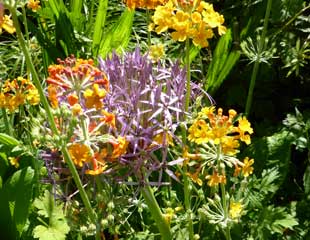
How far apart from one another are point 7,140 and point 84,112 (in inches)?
30.4

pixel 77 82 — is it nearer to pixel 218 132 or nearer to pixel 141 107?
pixel 141 107

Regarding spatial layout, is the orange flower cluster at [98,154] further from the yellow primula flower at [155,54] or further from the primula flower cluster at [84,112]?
the yellow primula flower at [155,54]

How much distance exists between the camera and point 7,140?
207 centimetres

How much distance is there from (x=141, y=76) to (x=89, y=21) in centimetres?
168

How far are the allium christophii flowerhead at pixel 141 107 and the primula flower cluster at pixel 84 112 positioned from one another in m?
0.06

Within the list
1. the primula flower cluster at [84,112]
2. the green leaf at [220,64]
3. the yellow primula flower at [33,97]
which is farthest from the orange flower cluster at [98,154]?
the green leaf at [220,64]

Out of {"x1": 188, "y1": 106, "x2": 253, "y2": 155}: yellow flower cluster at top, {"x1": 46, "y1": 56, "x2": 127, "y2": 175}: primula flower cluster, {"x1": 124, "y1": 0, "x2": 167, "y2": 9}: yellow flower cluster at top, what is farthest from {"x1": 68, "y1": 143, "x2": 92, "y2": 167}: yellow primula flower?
{"x1": 124, "y1": 0, "x2": 167, "y2": 9}: yellow flower cluster at top

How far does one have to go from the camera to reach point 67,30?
2680 mm

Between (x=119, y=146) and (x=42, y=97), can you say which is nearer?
(x=42, y=97)

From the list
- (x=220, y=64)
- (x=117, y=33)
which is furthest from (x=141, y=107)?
(x=117, y=33)

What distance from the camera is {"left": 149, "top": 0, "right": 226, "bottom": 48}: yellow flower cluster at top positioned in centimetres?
144

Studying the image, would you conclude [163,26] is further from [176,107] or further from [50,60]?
[50,60]

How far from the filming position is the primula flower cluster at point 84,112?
4.27 feet

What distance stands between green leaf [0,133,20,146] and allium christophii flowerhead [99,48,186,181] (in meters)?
0.62
